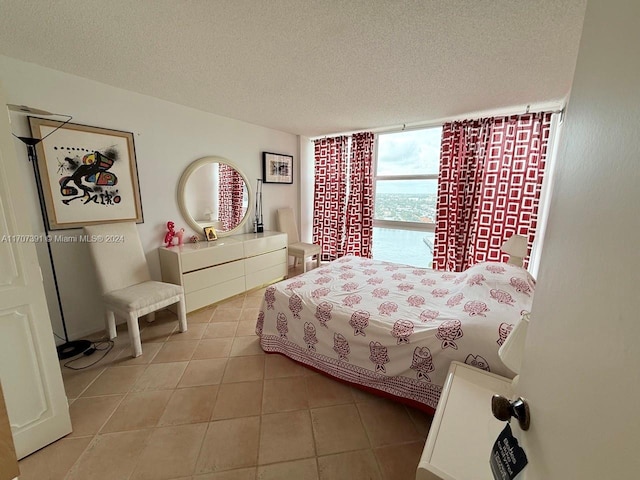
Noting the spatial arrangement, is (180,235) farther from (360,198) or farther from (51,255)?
(360,198)

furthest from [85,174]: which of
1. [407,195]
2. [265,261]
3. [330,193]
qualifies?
[407,195]

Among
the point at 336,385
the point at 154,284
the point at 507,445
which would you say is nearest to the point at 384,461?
the point at 336,385

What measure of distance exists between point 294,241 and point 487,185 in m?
2.77

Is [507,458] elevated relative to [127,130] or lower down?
lower down

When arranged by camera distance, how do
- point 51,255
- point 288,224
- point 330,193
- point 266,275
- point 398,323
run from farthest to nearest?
point 330,193, point 288,224, point 266,275, point 51,255, point 398,323

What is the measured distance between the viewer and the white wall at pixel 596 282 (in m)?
0.30

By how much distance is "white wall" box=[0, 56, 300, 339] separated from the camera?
1938 mm

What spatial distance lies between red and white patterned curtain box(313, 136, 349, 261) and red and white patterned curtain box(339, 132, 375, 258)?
0.43ft

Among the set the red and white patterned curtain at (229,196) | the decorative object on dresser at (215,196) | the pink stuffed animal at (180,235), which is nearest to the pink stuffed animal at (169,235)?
Answer: the pink stuffed animal at (180,235)

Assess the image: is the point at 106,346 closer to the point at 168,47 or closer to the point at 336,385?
the point at 336,385

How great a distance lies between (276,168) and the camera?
3.96 metres

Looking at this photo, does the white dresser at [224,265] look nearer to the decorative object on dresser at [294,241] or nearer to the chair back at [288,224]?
the decorative object on dresser at [294,241]

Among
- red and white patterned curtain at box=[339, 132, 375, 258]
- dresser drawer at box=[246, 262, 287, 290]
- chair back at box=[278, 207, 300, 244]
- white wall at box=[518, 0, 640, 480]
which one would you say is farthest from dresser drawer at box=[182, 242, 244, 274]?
white wall at box=[518, 0, 640, 480]

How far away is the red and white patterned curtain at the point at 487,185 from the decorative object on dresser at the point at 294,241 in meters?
1.74
